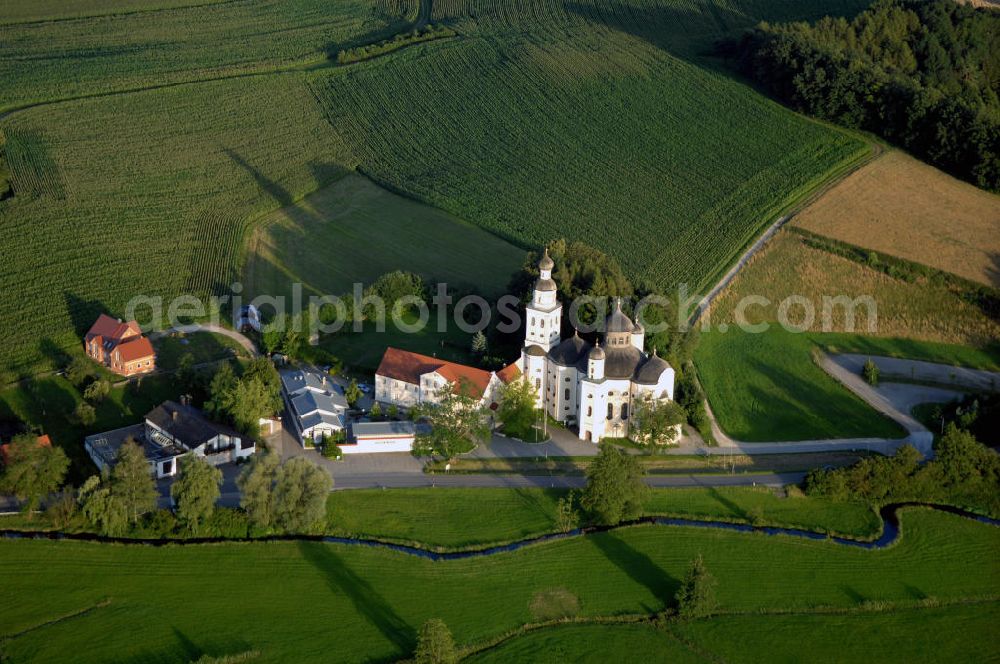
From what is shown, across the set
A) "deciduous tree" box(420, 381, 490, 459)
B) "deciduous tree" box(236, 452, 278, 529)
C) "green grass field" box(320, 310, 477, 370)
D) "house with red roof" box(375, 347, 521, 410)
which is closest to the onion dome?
"house with red roof" box(375, 347, 521, 410)

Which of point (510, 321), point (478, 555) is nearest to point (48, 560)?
point (478, 555)

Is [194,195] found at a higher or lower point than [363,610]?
higher

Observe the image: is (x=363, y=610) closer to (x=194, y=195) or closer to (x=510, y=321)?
Result: (x=510, y=321)

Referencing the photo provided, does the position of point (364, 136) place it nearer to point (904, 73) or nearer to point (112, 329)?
point (112, 329)

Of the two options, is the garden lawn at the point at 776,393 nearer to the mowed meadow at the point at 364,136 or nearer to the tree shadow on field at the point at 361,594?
the mowed meadow at the point at 364,136

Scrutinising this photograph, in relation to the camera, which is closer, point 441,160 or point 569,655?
point 569,655

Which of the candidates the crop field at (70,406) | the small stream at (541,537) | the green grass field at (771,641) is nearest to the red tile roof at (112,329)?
the crop field at (70,406)
